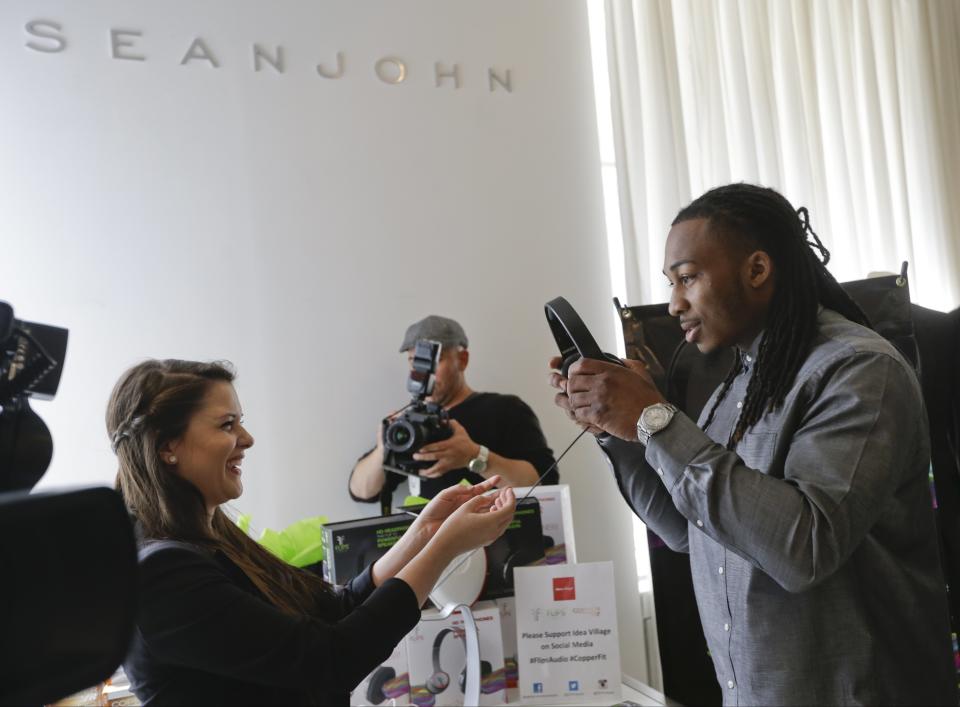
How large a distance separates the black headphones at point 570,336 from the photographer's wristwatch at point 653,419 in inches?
5.5

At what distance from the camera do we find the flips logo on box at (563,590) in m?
1.78

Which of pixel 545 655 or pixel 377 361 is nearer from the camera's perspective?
pixel 545 655

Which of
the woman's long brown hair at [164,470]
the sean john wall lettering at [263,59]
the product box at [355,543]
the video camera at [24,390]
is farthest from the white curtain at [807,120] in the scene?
the video camera at [24,390]

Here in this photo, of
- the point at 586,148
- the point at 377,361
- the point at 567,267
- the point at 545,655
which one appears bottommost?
the point at 545,655

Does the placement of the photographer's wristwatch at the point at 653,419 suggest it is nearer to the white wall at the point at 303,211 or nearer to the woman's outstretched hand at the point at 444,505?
the woman's outstretched hand at the point at 444,505

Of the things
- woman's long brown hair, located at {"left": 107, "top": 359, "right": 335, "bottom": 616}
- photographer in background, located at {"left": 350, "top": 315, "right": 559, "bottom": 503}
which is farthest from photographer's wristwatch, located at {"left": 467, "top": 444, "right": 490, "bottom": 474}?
woman's long brown hair, located at {"left": 107, "top": 359, "right": 335, "bottom": 616}

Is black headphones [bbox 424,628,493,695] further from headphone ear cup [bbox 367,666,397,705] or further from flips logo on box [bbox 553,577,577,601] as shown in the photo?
flips logo on box [bbox 553,577,577,601]

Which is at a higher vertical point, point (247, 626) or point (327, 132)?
point (327, 132)

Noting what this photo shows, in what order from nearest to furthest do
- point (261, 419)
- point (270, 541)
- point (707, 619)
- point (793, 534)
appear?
1. point (793, 534)
2. point (707, 619)
3. point (270, 541)
4. point (261, 419)

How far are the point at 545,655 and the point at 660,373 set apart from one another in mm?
944

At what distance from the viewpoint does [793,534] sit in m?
0.99

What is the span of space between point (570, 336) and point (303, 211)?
175cm

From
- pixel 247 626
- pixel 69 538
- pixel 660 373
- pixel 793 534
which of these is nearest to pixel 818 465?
pixel 793 534

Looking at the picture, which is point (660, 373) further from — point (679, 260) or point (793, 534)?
point (793, 534)
